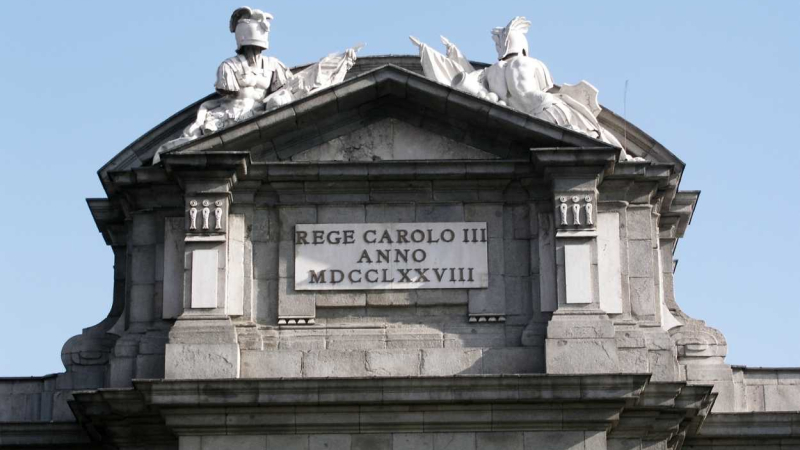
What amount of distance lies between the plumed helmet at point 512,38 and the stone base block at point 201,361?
594cm

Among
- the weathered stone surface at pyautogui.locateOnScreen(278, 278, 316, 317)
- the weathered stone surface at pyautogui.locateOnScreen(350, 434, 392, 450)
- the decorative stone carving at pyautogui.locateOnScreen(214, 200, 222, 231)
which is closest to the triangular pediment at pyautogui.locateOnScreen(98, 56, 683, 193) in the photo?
the decorative stone carving at pyautogui.locateOnScreen(214, 200, 222, 231)

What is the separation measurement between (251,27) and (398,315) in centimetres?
479

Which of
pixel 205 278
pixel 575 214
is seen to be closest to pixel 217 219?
pixel 205 278

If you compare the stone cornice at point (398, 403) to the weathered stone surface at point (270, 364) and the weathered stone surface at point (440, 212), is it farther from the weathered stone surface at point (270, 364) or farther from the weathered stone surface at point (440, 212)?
the weathered stone surface at point (440, 212)

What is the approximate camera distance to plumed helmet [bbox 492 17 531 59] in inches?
1313

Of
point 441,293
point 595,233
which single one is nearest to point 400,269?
point 441,293

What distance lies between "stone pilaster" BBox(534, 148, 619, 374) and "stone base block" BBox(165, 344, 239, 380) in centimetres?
418

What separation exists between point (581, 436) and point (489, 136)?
4.52 meters

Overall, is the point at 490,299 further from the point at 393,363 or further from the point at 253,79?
the point at 253,79

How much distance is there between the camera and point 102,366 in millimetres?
32844

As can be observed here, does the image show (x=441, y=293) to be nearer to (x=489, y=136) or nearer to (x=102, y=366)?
(x=489, y=136)

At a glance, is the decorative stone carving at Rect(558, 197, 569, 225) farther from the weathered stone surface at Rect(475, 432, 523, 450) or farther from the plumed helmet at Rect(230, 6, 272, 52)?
the plumed helmet at Rect(230, 6, 272, 52)

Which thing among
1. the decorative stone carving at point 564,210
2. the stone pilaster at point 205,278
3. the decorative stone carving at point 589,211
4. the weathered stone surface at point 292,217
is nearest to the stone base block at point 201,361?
the stone pilaster at point 205,278

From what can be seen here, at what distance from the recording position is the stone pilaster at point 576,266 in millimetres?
30969
